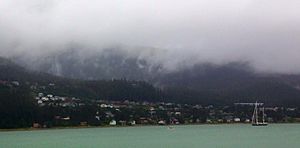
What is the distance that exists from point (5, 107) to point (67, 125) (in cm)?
2378

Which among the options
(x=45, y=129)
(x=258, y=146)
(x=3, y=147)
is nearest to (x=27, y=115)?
(x=45, y=129)

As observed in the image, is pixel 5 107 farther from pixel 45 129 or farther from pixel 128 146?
pixel 128 146

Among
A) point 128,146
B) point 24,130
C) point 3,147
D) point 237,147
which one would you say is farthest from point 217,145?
point 24,130

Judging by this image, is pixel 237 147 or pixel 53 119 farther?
pixel 53 119

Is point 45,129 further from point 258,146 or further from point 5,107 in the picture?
point 258,146

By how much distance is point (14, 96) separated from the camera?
193625 mm

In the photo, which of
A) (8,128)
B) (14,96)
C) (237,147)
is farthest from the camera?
(14,96)

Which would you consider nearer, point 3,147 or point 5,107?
point 3,147

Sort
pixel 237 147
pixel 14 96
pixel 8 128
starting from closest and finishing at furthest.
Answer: pixel 237 147 < pixel 8 128 < pixel 14 96

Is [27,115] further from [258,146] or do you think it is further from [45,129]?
[258,146]

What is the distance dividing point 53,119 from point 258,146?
106 metres

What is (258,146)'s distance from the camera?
10438 cm

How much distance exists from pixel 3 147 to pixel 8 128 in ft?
249

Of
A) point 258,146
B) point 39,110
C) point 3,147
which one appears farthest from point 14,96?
point 258,146
